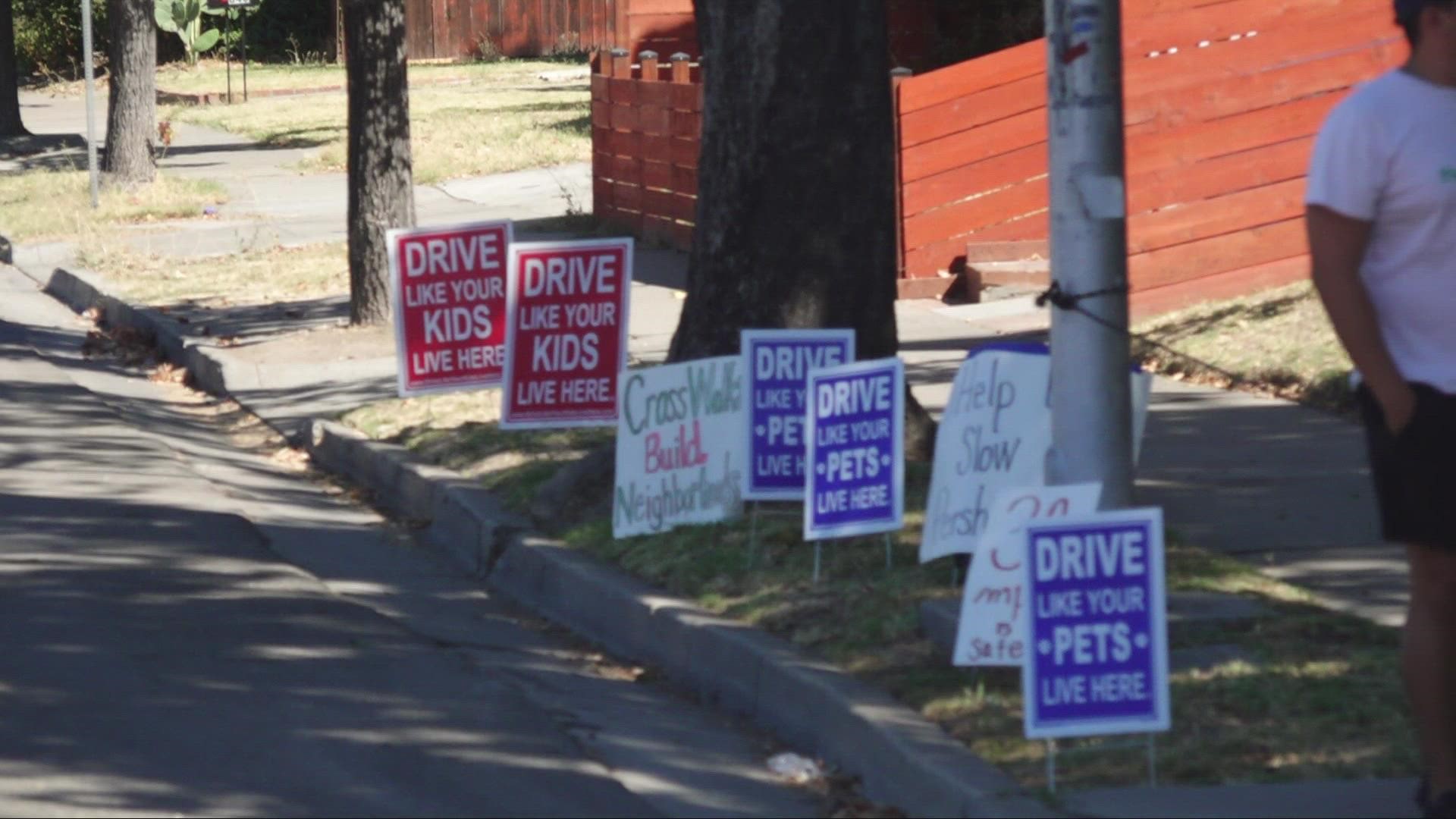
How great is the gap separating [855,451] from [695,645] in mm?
790

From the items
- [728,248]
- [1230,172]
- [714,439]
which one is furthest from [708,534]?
[1230,172]

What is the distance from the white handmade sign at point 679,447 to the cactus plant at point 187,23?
4037 centimetres

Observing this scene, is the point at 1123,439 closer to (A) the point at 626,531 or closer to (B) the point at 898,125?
(A) the point at 626,531

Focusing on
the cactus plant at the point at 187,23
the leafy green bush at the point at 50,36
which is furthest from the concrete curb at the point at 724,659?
the leafy green bush at the point at 50,36

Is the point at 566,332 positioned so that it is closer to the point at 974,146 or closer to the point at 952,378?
the point at 952,378

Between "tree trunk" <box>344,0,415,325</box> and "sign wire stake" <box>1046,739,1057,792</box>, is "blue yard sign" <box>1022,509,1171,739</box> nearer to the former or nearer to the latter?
"sign wire stake" <box>1046,739,1057,792</box>

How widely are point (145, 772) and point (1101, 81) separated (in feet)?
10.1

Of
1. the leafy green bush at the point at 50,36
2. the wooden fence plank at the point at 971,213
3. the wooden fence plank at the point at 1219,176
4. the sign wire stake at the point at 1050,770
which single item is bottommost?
the sign wire stake at the point at 1050,770

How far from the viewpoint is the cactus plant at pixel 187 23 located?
45.6 m

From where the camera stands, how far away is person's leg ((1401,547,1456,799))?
14.4ft

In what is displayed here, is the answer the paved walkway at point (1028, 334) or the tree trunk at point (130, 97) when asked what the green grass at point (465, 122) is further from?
the tree trunk at point (130, 97)

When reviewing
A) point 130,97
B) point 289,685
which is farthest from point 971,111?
point 130,97

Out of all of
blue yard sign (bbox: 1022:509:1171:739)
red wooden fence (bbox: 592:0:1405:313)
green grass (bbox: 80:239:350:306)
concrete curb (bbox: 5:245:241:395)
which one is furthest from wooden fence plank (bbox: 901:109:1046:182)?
blue yard sign (bbox: 1022:509:1171:739)

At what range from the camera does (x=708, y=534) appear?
7359 mm
